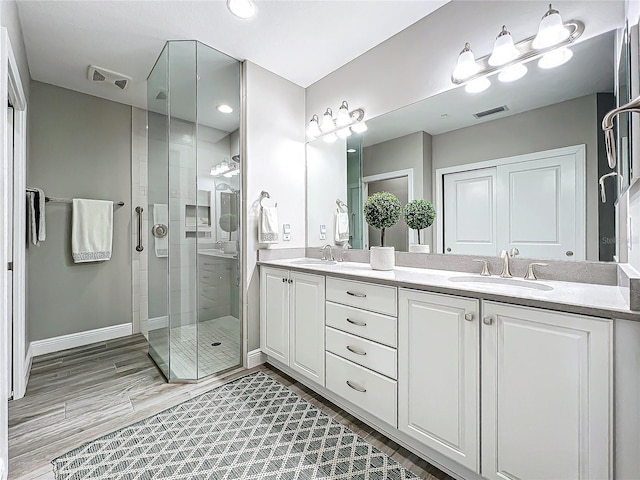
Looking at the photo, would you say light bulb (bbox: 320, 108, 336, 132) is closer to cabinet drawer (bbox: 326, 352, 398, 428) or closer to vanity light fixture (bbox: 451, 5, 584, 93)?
Result: vanity light fixture (bbox: 451, 5, 584, 93)

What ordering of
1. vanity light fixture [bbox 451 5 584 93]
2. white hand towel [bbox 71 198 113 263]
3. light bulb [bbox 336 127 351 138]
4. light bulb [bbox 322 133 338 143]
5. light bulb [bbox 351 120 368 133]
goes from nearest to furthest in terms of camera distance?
vanity light fixture [bbox 451 5 584 93] → light bulb [bbox 351 120 368 133] → light bulb [bbox 336 127 351 138] → light bulb [bbox 322 133 338 143] → white hand towel [bbox 71 198 113 263]

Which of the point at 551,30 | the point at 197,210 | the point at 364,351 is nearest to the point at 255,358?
the point at 364,351

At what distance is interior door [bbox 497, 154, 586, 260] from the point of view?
144cm

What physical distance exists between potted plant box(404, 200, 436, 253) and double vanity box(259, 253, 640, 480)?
330mm

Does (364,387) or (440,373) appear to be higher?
(440,373)

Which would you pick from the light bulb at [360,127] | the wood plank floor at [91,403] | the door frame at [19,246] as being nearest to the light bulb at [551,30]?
the light bulb at [360,127]

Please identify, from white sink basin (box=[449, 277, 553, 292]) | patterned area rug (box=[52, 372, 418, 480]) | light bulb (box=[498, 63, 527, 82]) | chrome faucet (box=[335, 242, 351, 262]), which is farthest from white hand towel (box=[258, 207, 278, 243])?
light bulb (box=[498, 63, 527, 82])

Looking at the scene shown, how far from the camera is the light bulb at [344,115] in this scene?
247 centimetres

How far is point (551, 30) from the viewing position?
1.43 meters

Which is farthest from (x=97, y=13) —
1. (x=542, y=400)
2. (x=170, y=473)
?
(x=542, y=400)

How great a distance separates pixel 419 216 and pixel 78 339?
3385 millimetres

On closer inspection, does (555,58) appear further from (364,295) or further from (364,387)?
(364,387)

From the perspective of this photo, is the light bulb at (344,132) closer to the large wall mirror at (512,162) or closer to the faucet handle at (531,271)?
the large wall mirror at (512,162)

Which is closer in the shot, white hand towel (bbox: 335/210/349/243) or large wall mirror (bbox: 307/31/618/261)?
large wall mirror (bbox: 307/31/618/261)
